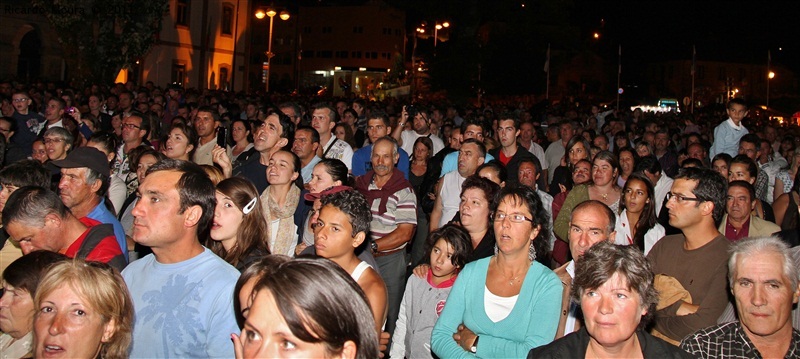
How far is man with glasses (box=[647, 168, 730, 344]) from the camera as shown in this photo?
4.55 m

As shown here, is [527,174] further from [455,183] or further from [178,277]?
[178,277]

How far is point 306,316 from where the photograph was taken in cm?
228

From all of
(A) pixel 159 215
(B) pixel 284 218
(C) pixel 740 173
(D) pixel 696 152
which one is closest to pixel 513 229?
(A) pixel 159 215

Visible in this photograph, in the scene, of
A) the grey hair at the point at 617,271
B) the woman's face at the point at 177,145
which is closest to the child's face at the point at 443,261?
the grey hair at the point at 617,271

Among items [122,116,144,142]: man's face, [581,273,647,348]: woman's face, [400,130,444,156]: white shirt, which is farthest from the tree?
[581,273,647,348]: woman's face

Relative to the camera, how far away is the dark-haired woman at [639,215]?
650 centimetres

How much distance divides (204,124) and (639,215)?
18.9 ft

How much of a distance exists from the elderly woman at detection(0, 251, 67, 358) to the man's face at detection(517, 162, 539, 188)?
5.51 m

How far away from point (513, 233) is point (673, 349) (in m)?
1.23

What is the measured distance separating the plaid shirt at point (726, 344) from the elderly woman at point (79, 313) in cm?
280

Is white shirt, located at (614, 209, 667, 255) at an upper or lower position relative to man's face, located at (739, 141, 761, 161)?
lower

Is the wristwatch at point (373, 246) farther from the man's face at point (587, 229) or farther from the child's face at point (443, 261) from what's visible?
the man's face at point (587, 229)

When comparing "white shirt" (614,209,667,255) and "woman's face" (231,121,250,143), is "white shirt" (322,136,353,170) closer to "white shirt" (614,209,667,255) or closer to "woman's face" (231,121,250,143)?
"woman's face" (231,121,250,143)

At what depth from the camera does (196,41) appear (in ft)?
123
